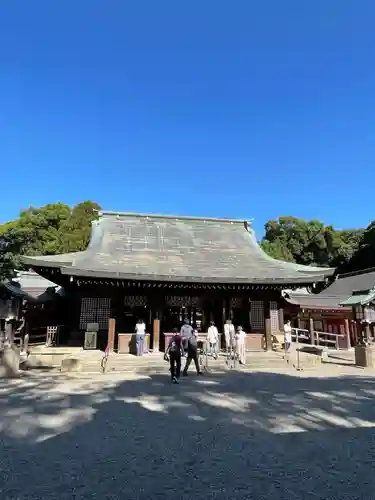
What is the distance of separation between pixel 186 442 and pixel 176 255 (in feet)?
45.0

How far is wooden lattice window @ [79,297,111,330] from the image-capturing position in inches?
→ 623

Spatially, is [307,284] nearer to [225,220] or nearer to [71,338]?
[225,220]

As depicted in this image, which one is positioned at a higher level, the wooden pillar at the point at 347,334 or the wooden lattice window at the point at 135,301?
the wooden lattice window at the point at 135,301

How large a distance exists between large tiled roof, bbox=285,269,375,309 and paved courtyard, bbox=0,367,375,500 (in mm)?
15172

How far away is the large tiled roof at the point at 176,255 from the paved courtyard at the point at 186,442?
6.67m

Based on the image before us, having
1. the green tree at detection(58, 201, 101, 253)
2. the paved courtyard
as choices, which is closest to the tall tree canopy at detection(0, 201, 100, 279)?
the green tree at detection(58, 201, 101, 253)

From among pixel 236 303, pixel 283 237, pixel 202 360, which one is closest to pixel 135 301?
pixel 202 360

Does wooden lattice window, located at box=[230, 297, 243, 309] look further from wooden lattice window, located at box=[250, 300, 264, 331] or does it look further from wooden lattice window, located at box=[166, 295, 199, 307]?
wooden lattice window, located at box=[166, 295, 199, 307]

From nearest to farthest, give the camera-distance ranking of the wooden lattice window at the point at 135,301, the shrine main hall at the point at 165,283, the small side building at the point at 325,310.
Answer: the shrine main hall at the point at 165,283 < the wooden lattice window at the point at 135,301 < the small side building at the point at 325,310

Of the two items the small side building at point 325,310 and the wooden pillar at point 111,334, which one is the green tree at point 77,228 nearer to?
the wooden pillar at point 111,334

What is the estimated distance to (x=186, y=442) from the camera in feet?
16.0

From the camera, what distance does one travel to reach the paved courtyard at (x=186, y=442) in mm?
3520

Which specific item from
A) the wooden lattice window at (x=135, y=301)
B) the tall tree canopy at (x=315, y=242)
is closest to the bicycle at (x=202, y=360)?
the wooden lattice window at (x=135, y=301)

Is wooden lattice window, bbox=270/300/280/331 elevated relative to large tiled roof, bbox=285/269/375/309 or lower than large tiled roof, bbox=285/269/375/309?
lower
